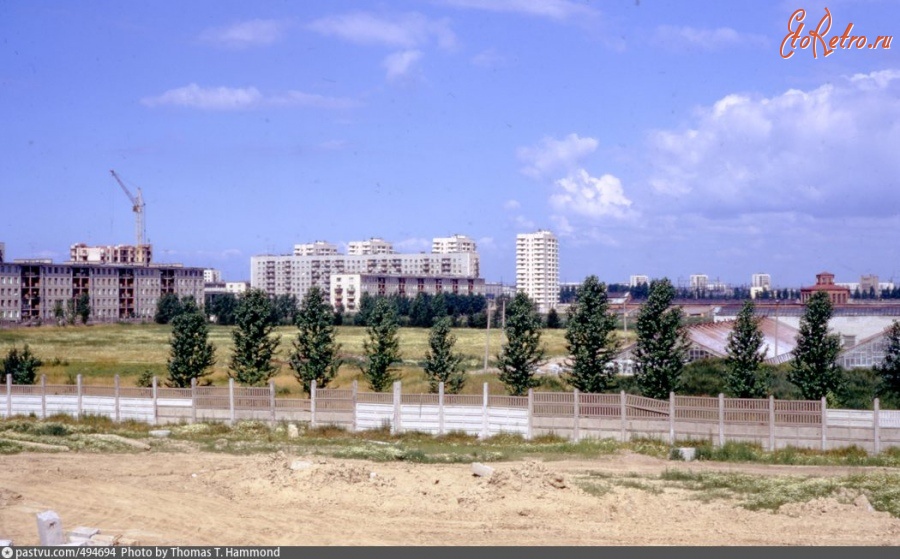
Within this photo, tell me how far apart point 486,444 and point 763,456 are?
772 cm

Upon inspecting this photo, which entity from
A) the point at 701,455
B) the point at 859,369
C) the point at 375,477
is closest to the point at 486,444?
the point at 701,455

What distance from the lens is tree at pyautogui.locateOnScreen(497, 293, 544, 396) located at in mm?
35625

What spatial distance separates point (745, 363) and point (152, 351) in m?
58.7

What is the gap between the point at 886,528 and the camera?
15.2 meters

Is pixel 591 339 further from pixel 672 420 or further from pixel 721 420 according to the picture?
pixel 721 420

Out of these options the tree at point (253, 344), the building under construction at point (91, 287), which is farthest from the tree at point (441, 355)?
the building under construction at point (91, 287)

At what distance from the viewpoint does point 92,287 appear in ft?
450

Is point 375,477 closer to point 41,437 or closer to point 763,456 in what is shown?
point 763,456

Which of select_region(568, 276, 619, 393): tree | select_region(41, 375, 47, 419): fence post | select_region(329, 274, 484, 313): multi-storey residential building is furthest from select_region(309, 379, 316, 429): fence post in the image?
select_region(329, 274, 484, 313): multi-storey residential building

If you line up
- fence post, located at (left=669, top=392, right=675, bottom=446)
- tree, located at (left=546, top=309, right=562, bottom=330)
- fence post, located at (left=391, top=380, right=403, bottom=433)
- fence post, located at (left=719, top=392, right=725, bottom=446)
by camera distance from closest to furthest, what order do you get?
fence post, located at (left=719, top=392, right=725, bottom=446) → fence post, located at (left=669, top=392, right=675, bottom=446) → fence post, located at (left=391, top=380, right=403, bottom=433) → tree, located at (left=546, top=309, right=562, bottom=330)

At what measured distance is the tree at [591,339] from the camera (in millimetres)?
35094

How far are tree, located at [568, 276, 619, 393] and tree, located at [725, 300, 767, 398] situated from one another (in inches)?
174

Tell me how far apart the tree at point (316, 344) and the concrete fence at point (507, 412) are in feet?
29.5

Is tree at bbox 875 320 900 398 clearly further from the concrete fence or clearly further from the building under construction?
the building under construction
